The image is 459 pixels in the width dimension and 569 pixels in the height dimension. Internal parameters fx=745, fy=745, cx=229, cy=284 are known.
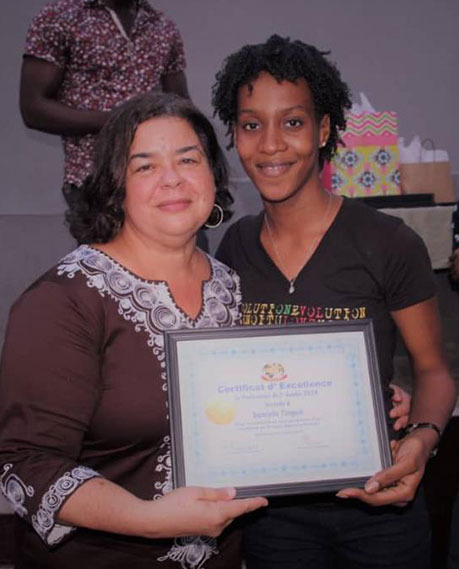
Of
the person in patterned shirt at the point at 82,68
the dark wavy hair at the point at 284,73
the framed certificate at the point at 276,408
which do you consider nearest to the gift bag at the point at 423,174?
the person in patterned shirt at the point at 82,68

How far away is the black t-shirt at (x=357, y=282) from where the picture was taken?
5.81ft

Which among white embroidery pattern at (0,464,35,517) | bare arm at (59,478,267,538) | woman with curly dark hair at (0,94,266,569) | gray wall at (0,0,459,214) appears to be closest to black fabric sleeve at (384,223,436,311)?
woman with curly dark hair at (0,94,266,569)

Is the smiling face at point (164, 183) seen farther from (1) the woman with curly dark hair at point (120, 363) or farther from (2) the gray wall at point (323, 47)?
(2) the gray wall at point (323, 47)

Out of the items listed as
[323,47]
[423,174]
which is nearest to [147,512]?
[423,174]

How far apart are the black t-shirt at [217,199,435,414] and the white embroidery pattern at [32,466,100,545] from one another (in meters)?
0.59

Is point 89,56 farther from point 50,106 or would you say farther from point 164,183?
point 164,183

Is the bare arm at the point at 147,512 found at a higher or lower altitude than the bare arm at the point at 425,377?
lower

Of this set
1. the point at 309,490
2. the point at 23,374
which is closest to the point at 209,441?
the point at 309,490

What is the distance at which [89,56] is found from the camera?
2438mm

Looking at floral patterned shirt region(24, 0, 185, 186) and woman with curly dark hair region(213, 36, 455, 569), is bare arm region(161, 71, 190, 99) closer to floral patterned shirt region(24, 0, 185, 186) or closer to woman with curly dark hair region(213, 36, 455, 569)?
floral patterned shirt region(24, 0, 185, 186)

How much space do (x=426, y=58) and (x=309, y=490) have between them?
13.8 feet

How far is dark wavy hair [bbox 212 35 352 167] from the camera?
6.05 feet

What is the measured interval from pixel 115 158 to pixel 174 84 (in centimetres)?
115

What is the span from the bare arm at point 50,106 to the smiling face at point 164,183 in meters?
0.78
